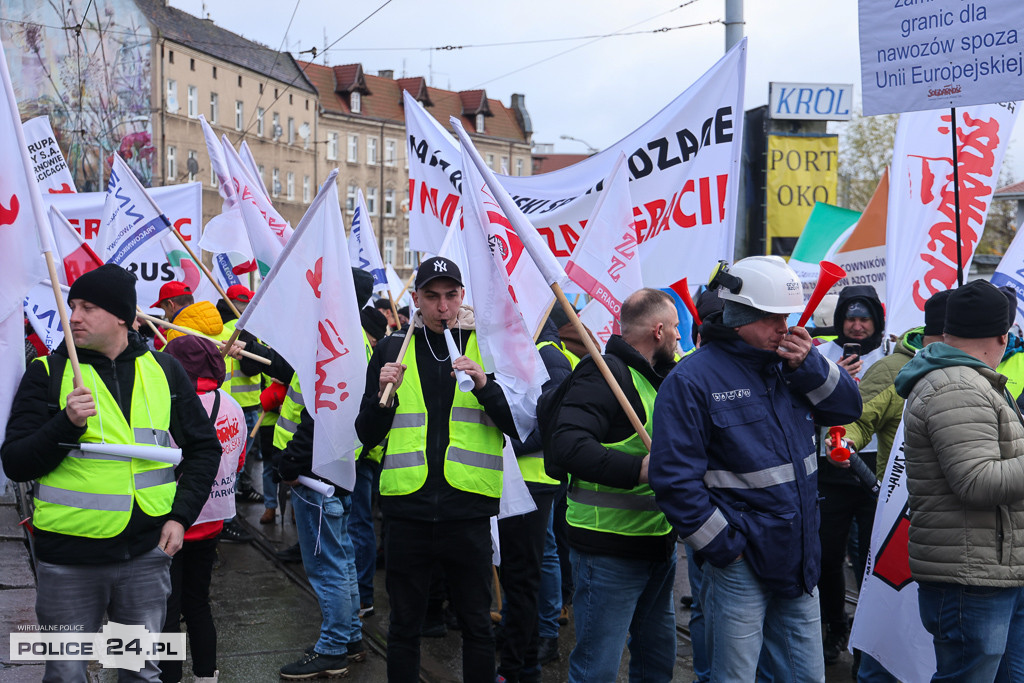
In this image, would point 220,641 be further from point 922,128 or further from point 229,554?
point 922,128

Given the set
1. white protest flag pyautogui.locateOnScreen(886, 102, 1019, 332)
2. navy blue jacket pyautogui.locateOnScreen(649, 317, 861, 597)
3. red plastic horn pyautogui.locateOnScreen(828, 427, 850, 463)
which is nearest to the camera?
navy blue jacket pyautogui.locateOnScreen(649, 317, 861, 597)

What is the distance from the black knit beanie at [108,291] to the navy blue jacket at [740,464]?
208 centimetres

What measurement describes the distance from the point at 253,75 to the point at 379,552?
49.9 meters

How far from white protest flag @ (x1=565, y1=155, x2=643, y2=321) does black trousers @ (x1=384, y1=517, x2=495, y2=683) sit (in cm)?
130

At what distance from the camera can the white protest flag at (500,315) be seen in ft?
15.7

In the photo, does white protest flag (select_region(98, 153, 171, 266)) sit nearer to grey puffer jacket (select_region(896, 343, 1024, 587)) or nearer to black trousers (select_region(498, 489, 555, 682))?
black trousers (select_region(498, 489, 555, 682))

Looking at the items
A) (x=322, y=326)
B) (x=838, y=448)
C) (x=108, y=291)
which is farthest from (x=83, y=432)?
(x=838, y=448)

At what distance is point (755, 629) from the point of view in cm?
375

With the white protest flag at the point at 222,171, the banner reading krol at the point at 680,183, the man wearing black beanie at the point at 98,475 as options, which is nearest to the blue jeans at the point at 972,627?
the banner reading krol at the point at 680,183

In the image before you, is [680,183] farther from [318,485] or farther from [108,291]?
[108,291]

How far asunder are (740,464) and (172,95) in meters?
48.2

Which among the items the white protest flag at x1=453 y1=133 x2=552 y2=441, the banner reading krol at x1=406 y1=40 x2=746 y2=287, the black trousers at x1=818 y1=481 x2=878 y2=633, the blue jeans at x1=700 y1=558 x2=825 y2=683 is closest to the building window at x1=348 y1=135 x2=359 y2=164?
the banner reading krol at x1=406 y1=40 x2=746 y2=287

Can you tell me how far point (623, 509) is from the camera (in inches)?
167

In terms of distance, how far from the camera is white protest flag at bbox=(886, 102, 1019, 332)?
6242 millimetres
